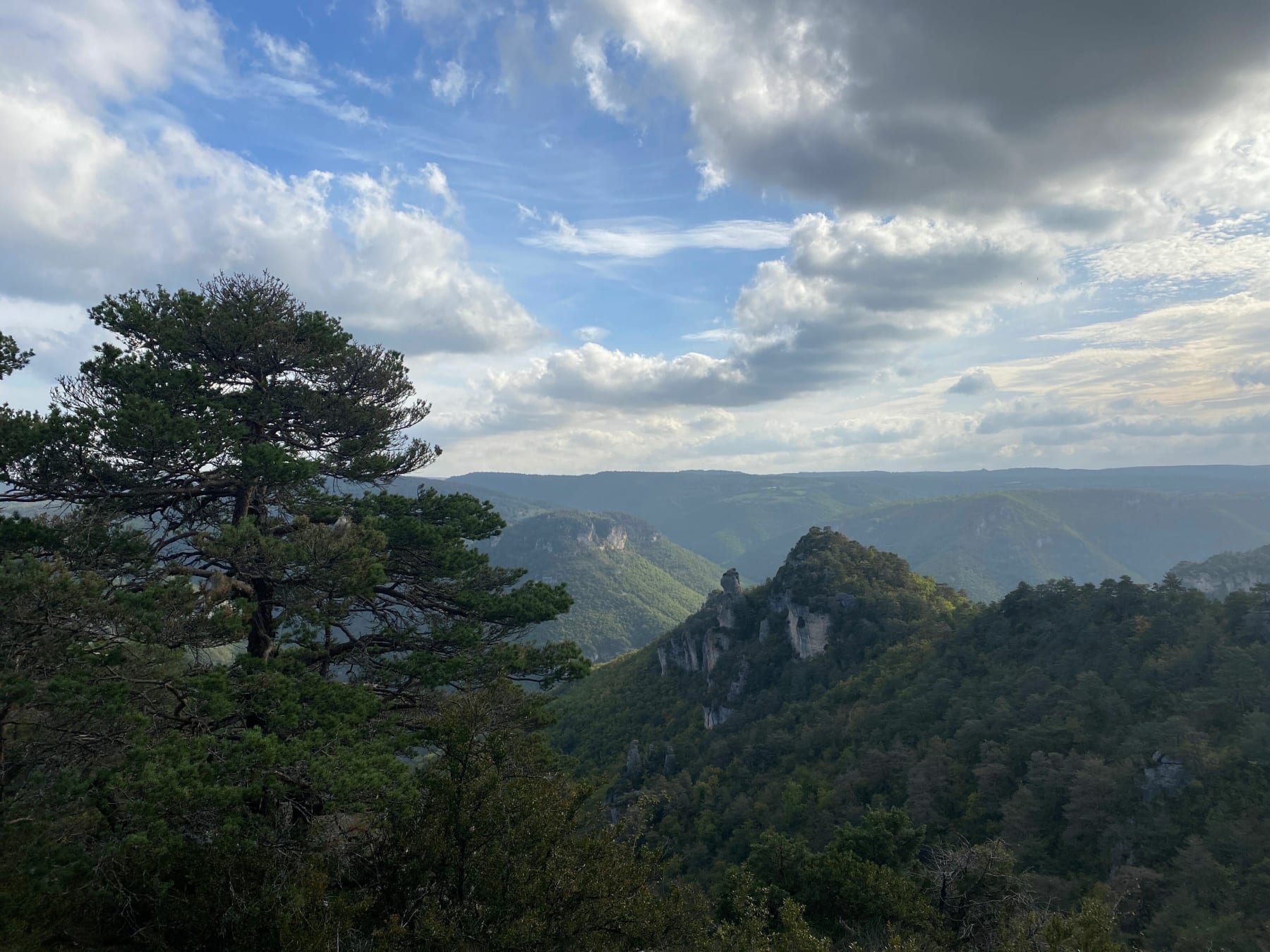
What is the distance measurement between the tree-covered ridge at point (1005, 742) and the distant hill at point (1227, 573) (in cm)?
6990

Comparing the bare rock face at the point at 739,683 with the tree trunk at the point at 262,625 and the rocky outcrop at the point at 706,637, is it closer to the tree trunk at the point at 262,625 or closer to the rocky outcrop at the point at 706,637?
the rocky outcrop at the point at 706,637

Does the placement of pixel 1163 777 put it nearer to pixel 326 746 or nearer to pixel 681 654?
pixel 326 746

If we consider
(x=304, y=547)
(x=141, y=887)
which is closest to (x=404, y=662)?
(x=304, y=547)

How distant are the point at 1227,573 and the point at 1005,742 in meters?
114

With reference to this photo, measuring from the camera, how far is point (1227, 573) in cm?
12362

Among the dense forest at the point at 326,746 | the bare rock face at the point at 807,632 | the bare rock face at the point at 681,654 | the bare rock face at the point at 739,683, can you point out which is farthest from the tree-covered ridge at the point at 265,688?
the bare rock face at the point at 681,654

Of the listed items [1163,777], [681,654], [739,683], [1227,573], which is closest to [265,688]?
[1163,777]

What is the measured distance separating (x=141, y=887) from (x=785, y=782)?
5737 cm

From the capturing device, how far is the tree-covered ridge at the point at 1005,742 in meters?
30.7

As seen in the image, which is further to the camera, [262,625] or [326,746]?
[262,625]

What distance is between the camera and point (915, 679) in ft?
218

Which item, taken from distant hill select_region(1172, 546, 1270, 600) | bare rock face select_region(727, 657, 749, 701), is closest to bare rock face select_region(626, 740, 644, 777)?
bare rock face select_region(727, 657, 749, 701)

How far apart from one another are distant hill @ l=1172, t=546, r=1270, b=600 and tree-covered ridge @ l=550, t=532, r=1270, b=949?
6990cm

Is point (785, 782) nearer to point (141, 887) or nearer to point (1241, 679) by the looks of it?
point (1241, 679)
